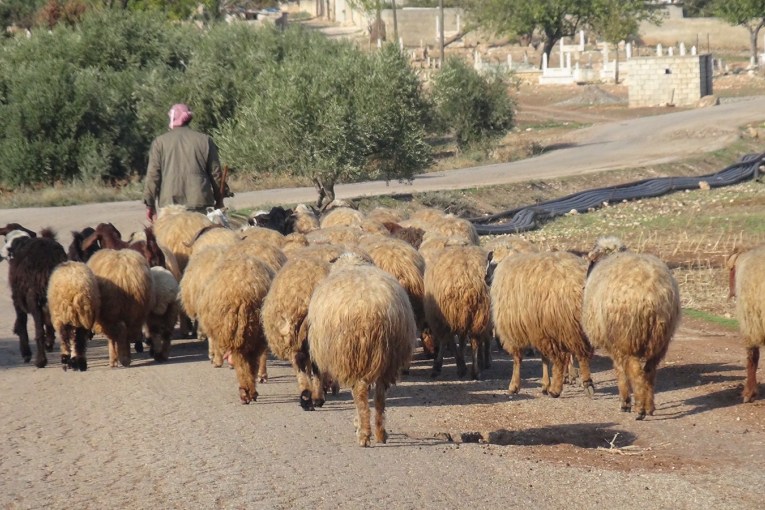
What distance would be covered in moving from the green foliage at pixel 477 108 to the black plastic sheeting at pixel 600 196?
420 inches

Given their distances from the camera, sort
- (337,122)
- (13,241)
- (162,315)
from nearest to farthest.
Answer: (162,315) < (13,241) < (337,122)

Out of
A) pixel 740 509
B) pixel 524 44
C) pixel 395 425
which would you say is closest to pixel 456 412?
pixel 395 425

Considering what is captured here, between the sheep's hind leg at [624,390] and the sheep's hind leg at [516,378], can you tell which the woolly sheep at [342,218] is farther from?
the sheep's hind leg at [624,390]

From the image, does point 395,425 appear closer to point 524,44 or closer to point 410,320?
point 410,320

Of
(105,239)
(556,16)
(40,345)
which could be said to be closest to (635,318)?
(40,345)

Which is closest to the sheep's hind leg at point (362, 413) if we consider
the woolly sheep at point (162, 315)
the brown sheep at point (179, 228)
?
the woolly sheep at point (162, 315)

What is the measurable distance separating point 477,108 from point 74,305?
35.3 m

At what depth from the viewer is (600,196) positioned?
31.1m

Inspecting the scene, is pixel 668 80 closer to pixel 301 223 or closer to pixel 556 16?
pixel 556 16

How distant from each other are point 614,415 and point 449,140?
4115 centimetres

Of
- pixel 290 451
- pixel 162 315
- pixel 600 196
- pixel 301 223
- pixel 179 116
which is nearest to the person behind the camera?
pixel 290 451

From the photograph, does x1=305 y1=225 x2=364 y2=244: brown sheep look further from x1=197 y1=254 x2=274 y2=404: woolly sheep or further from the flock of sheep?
x1=197 y1=254 x2=274 y2=404: woolly sheep

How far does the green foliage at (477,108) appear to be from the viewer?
4541 cm

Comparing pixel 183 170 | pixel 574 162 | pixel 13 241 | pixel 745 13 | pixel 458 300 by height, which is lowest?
pixel 574 162
